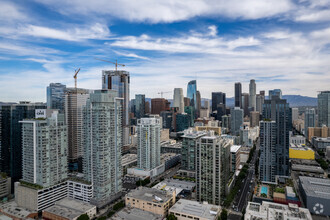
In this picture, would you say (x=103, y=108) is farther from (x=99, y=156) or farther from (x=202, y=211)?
(x=202, y=211)

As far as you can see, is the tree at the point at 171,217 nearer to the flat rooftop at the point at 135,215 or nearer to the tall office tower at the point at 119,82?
the flat rooftop at the point at 135,215

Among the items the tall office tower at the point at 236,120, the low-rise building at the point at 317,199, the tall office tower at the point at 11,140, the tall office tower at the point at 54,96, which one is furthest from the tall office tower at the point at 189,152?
the tall office tower at the point at 236,120

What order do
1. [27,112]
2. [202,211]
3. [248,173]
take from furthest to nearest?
[248,173] < [27,112] < [202,211]

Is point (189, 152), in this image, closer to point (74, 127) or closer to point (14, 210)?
point (74, 127)

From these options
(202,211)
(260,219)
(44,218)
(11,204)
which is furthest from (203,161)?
(11,204)

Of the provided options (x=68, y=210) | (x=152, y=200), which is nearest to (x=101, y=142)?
(x=68, y=210)

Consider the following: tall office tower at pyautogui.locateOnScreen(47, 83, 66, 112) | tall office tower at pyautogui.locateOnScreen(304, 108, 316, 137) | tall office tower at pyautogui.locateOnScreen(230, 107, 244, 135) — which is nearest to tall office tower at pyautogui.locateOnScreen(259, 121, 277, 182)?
tall office tower at pyautogui.locateOnScreen(47, 83, 66, 112)

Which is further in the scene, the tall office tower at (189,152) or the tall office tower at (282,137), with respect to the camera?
the tall office tower at (189,152)
